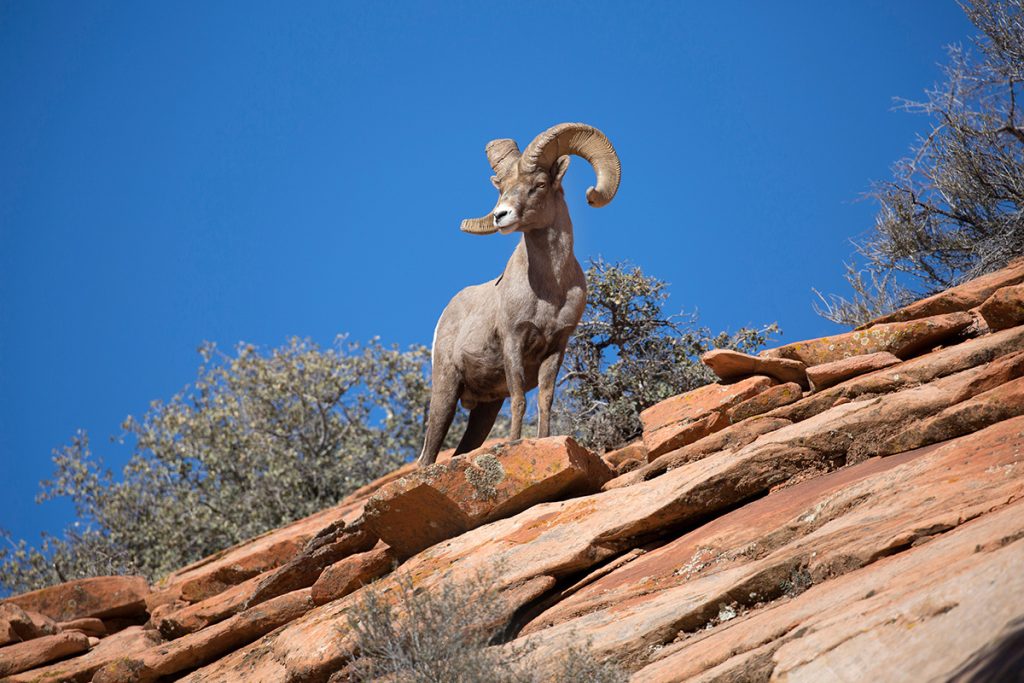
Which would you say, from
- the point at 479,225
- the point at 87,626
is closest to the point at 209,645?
the point at 87,626

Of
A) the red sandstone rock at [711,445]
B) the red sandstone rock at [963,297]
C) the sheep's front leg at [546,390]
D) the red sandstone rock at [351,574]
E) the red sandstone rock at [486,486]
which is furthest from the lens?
the red sandstone rock at [963,297]

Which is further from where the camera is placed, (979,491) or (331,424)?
(331,424)

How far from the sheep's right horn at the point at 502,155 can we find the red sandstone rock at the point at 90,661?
19.4ft

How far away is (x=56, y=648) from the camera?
1061cm

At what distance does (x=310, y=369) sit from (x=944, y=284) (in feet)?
40.2

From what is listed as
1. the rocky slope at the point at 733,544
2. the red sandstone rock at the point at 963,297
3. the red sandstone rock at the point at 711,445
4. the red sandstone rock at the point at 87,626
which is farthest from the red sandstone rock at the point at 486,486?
the red sandstone rock at the point at 87,626

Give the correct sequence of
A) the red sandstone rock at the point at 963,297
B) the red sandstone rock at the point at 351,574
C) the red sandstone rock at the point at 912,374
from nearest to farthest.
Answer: the red sandstone rock at the point at 912,374
the red sandstone rock at the point at 351,574
the red sandstone rock at the point at 963,297

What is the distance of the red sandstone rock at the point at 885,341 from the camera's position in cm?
970

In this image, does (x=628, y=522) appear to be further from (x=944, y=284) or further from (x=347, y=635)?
(x=944, y=284)

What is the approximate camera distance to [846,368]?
9.05 meters

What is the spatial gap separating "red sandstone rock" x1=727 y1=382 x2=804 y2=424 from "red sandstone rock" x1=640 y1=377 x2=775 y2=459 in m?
0.11

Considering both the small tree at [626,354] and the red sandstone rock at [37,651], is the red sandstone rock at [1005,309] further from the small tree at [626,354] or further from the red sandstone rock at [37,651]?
the red sandstone rock at [37,651]

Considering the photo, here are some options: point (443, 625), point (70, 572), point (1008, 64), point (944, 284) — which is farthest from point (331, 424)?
point (443, 625)

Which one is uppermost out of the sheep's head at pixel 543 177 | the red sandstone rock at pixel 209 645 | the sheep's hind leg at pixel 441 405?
the sheep's head at pixel 543 177
